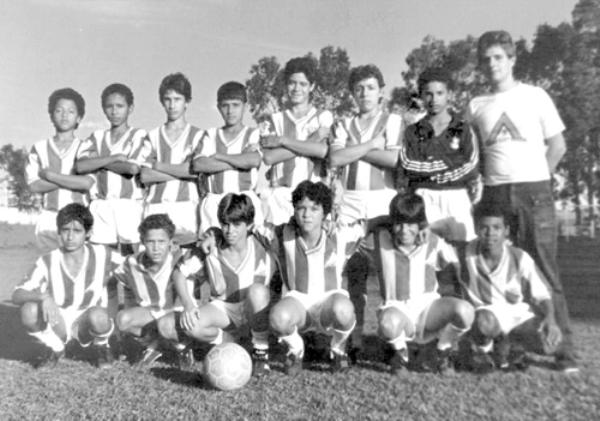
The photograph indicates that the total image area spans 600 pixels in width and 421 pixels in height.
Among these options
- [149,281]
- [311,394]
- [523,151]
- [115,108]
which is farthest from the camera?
[115,108]

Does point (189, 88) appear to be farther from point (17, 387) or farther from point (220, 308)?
point (17, 387)

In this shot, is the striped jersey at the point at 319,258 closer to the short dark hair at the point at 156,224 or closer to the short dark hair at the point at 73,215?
the short dark hair at the point at 156,224

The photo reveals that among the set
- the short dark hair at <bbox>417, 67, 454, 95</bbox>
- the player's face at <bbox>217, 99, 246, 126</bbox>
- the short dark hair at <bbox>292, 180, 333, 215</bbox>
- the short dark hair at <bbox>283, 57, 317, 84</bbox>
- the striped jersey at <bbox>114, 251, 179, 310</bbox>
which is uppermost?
the short dark hair at <bbox>283, 57, 317, 84</bbox>

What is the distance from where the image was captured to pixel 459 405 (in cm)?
306

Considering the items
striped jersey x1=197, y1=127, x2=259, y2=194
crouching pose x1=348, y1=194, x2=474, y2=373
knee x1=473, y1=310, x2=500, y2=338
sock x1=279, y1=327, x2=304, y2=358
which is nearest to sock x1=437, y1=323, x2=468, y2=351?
crouching pose x1=348, y1=194, x2=474, y2=373

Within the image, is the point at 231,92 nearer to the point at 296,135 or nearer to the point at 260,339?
the point at 296,135

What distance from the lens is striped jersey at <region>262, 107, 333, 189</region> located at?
4.34m

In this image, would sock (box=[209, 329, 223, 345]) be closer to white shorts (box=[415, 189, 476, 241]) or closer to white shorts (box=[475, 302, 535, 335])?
white shorts (box=[415, 189, 476, 241])

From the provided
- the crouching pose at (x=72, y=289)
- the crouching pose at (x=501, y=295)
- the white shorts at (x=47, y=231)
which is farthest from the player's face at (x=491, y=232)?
the white shorts at (x=47, y=231)

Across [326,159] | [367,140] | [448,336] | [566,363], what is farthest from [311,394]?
[367,140]

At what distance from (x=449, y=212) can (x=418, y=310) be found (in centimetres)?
67

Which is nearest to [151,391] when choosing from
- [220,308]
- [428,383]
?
[220,308]

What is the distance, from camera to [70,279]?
167 inches

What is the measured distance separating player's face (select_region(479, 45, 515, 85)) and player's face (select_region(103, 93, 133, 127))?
2751 millimetres
